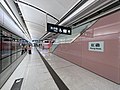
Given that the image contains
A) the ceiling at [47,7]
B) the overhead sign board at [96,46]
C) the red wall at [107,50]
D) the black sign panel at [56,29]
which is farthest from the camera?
the black sign panel at [56,29]

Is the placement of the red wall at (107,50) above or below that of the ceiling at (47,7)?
below

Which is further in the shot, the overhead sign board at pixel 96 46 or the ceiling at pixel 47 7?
the ceiling at pixel 47 7

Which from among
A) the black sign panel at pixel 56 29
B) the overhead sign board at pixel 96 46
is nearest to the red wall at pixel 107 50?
the overhead sign board at pixel 96 46

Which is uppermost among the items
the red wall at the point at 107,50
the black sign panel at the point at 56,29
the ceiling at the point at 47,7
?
the ceiling at the point at 47,7

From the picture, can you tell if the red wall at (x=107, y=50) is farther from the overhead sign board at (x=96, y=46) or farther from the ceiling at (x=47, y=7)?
the ceiling at (x=47, y=7)

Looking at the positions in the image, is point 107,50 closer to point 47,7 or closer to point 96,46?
point 96,46

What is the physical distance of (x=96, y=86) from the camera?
2.96 metres

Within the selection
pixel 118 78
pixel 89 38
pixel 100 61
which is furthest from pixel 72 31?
pixel 118 78

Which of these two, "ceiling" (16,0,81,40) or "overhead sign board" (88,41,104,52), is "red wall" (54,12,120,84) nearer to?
"overhead sign board" (88,41,104,52)

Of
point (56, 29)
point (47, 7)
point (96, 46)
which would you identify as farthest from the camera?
point (56, 29)

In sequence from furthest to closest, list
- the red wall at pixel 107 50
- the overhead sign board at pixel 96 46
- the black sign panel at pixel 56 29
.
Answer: the black sign panel at pixel 56 29
the overhead sign board at pixel 96 46
the red wall at pixel 107 50

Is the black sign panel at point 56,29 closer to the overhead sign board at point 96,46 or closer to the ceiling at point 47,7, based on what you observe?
the ceiling at point 47,7

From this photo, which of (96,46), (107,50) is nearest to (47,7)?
(96,46)

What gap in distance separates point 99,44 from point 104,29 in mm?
661
